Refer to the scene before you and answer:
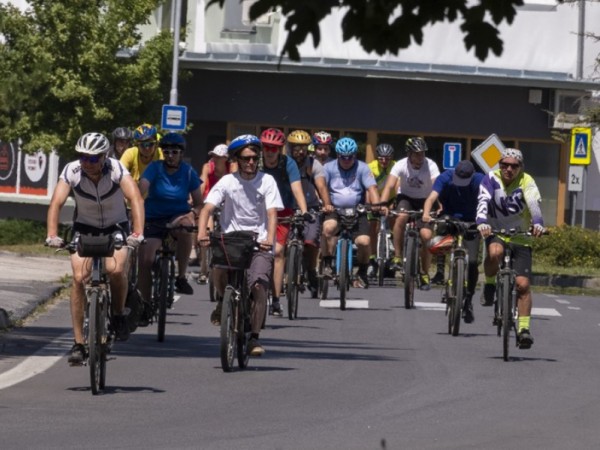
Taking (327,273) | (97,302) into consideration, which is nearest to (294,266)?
(327,273)

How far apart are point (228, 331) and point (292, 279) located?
5.00 m

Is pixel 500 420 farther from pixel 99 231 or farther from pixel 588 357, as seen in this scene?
pixel 588 357

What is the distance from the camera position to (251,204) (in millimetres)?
13781

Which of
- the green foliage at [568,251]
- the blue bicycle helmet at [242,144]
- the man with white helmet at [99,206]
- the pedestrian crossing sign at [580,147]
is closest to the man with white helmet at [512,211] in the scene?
the blue bicycle helmet at [242,144]

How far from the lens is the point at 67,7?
35.6 m

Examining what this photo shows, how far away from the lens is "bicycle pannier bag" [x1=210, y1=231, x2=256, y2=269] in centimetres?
1312

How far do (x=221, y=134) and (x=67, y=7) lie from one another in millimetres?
7349

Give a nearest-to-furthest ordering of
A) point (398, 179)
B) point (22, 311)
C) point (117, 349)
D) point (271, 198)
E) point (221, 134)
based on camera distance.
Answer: point (271, 198) < point (117, 349) < point (22, 311) < point (398, 179) < point (221, 134)

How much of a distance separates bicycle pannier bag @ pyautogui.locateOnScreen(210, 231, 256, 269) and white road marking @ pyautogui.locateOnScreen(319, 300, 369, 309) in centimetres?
701

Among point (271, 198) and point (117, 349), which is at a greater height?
point (271, 198)

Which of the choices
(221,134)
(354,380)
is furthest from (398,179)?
(221,134)

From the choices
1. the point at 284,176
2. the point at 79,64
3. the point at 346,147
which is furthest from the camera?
the point at 79,64

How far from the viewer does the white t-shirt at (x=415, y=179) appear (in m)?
21.2

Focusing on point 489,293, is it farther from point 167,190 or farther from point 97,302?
point 97,302
